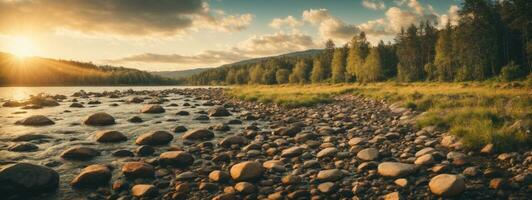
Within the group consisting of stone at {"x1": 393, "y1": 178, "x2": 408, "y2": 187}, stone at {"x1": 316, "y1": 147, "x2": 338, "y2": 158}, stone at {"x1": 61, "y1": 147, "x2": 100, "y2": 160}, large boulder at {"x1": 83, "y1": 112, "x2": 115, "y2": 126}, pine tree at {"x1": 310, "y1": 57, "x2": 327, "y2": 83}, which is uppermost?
pine tree at {"x1": 310, "y1": 57, "x2": 327, "y2": 83}

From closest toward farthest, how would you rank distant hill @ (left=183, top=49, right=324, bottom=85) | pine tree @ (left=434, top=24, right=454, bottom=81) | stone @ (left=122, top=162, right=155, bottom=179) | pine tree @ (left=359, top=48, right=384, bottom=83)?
stone @ (left=122, top=162, right=155, bottom=179) < pine tree @ (left=434, top=24, right=454, bottom=81) < pine tree @ (left=359, top=48, right=384, bottom=83) < distant hill @ (left=183, top=49, right=324, bottom=85)

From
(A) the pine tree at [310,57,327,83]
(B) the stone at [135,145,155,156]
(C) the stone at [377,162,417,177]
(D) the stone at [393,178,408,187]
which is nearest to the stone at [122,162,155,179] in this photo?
(B) the stone at [135,145,155,156]

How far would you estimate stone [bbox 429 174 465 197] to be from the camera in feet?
18.2

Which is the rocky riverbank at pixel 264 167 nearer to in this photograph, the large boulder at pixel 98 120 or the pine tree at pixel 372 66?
the large boulder at pixel 98 120

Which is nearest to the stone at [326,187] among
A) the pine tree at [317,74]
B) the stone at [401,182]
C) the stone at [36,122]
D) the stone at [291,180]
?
the stone at [291,180]

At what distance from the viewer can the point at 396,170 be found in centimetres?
666

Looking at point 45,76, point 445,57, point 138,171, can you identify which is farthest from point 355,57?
point 45,76

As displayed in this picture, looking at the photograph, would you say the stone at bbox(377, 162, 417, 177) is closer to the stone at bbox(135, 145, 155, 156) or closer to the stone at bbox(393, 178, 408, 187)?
the stone at bbox(393, 178, 408, 187)

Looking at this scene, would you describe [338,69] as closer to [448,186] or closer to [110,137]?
[110,137]

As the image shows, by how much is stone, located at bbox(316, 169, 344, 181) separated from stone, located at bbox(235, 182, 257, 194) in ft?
4.92

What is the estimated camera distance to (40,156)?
8.98 m

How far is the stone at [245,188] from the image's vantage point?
6.10m

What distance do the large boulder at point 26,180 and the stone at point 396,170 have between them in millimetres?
6666

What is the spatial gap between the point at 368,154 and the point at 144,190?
528cm
